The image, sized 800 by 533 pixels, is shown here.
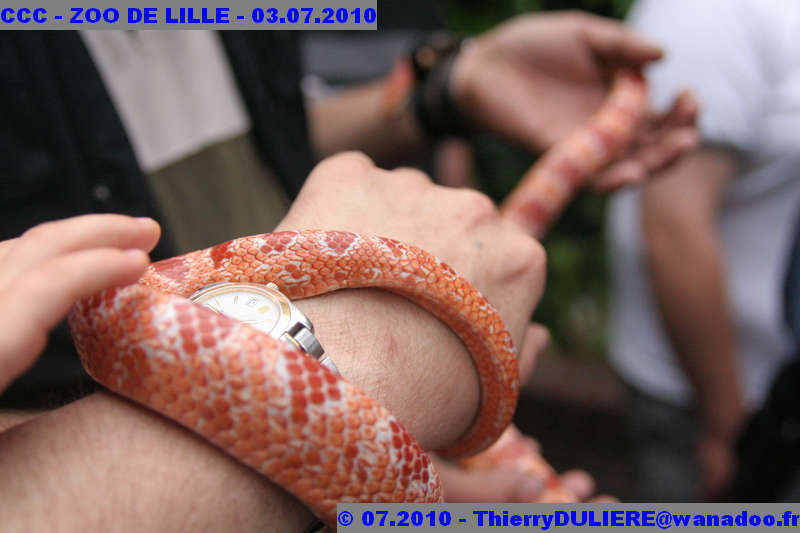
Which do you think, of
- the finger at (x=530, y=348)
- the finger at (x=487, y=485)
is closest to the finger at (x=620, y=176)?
the finger at (x=530, y=348)

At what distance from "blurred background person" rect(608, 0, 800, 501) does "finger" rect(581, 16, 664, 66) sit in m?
0.15

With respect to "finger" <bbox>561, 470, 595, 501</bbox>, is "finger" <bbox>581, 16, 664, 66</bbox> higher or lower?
higher

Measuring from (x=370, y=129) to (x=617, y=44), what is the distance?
0.81 meters

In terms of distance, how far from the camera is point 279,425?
1.76 feet

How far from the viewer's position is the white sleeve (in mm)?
1811

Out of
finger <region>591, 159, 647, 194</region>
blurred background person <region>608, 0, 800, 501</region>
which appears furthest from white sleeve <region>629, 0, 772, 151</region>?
finger <region>591, 159, 647, 194</region>

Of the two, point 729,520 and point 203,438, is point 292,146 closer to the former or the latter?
point 203,438

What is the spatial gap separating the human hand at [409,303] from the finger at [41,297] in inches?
12.3

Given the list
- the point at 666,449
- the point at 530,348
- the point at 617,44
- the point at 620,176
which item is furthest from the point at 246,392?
the point at 666,449

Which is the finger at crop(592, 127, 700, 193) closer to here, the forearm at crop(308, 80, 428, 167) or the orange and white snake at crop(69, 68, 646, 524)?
the forearm at crop(308, 80, 428, 167)

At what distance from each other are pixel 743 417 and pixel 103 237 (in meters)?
2.18

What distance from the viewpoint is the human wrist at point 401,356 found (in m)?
0.72

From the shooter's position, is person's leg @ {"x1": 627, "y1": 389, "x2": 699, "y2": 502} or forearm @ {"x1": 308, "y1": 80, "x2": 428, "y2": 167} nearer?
forearm @ {"x1": 308, "y1": 80, "x2": 428, "y2": 167}

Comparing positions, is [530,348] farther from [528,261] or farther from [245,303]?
[245,303]
